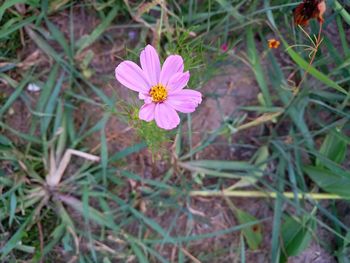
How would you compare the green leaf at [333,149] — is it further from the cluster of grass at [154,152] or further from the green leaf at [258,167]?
the green leaf at [258,167]

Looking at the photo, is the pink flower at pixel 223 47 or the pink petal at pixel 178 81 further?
the pink flower at pixel 223 47

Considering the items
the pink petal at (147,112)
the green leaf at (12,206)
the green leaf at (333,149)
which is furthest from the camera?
the green leaf at (333,149)

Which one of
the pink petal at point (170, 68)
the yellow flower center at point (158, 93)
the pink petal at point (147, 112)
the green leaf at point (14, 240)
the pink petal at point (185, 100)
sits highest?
the pink petal at point (170, 68)

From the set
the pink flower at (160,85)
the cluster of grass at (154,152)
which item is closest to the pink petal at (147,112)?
the pink flower at (160,85)

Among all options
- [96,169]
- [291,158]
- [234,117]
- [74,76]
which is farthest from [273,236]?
[74,76]

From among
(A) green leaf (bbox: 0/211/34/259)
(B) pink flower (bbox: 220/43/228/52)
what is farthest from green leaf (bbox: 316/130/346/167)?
(A) green leaf (bbox: 0/211/34/259)

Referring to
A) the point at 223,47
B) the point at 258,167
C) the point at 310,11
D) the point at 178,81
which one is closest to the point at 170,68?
the point at 178,81

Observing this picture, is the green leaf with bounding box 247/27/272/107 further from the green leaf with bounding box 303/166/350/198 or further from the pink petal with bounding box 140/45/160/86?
the pink petal with bounding box 140/45/160/86

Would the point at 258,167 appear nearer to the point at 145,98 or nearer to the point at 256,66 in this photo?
the point at 256,66
